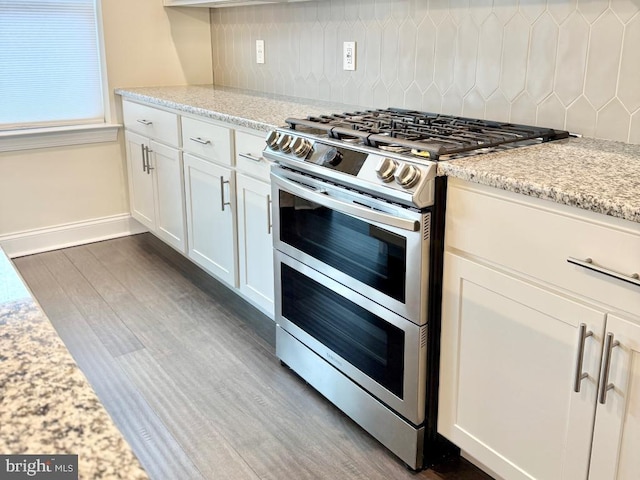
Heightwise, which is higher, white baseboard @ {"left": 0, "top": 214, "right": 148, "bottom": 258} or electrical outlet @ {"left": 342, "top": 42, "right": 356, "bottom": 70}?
electrical outlet @ {"left": 342, "top": 42, "right": 356, "bottom": 70}

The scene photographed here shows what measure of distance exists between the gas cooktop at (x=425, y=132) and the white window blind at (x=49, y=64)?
1.99 meters

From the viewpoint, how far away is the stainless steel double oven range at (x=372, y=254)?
5.55 ft

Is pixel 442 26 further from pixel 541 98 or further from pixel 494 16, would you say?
pixel 541 98

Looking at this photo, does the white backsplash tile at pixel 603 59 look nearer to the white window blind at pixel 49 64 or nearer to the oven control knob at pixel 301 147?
the oven control knob at pixel 301 147

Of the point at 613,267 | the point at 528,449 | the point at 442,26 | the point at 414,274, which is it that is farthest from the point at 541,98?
the point at 528,449

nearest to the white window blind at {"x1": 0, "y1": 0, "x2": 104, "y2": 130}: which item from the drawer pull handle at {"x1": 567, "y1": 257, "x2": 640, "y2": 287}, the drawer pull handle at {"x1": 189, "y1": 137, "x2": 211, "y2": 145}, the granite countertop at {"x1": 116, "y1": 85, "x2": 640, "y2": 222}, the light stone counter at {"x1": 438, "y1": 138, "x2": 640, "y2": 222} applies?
the drawer pull handle at {"x1": 189, "y1": 137, "x2": 211, "y2": 145}

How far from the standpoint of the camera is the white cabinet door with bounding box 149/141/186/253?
3215mm

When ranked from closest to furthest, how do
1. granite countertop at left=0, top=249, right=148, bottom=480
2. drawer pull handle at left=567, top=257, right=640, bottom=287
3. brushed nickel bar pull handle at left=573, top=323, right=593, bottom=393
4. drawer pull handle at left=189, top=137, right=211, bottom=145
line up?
granite countertop at left=0, top=249, right=148, bottom=480 → drawer pull handle at left=567, top=257, right=640, bottom=287 → brushed nickel bar pull handle at left=573, top=323, right=593, bottom=393 → drawer pull handle at left=189, top=137, right=211, bottom=145

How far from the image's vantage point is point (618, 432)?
1.36 meters

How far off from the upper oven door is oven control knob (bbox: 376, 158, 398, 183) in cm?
8

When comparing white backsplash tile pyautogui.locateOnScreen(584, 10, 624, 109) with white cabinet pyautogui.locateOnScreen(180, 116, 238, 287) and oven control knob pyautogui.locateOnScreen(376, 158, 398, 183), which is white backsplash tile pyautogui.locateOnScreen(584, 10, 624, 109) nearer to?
oven control knob pyautogui.locateOnScreen(376, 158, 398, 183)

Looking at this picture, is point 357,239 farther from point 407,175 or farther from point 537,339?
point 537,339

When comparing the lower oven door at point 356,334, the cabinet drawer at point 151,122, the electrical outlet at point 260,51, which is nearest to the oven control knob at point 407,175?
the lower oven door at point 356,334

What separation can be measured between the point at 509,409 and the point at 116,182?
9.82 ft
